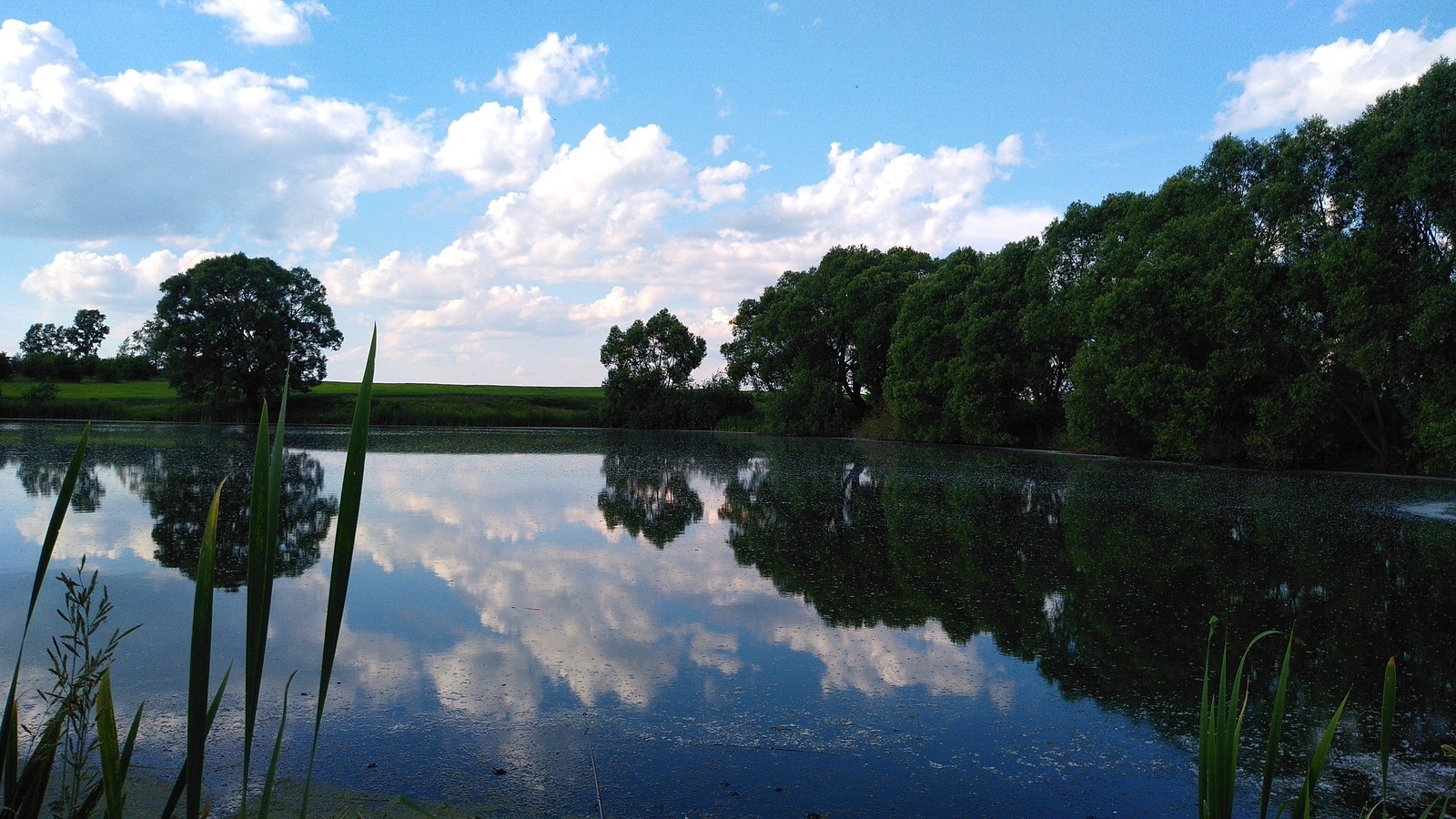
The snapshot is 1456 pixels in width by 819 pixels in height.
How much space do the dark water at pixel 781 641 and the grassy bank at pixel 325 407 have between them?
111 feet

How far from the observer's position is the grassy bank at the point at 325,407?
42.0 m

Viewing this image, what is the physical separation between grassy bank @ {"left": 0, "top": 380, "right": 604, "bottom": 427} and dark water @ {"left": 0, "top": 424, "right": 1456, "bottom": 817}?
33.7 meters

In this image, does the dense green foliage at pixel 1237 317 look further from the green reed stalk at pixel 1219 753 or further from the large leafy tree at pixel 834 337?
the green reed stalk at pixel 1219 753

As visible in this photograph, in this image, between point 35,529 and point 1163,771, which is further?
point 35,529

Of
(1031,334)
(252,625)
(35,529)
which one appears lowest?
(35,529)

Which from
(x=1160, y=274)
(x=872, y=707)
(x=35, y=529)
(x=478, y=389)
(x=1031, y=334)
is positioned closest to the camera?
(x=872, y=707)

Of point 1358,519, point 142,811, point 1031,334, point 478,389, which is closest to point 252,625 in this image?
point 142,811

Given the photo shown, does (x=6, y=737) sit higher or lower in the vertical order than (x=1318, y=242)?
lower

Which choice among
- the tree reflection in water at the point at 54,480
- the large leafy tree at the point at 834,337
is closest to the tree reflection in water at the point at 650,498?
the tree reflection in water at the point at 54,480

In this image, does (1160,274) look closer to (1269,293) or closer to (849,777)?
(1269,293)

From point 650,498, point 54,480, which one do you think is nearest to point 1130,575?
point 650,498

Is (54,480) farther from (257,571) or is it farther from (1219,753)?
(1219,753)

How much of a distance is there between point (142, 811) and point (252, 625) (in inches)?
121

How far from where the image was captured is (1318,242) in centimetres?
2211
